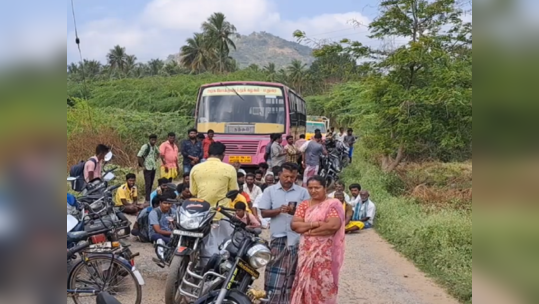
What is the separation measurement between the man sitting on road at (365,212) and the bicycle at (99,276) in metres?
5.14

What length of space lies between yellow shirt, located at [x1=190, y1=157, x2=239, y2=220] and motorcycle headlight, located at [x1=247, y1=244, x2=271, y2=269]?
117cm

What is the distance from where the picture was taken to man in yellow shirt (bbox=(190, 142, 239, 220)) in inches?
201

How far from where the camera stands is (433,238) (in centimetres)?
709

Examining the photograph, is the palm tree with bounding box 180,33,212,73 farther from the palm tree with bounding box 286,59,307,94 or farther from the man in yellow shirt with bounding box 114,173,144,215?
the man in yellow shirt with bounding box 114,173,144,215

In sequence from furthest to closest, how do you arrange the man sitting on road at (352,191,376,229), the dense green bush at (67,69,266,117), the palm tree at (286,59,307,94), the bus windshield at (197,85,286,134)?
the palm tree at (286,59,307,94), the dense green bush at (67,69,266,117), the bus windshield at (197,85,286,134), the man sitting on road at (352,191,376,229)

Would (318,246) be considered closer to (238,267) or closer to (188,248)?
(238,267)

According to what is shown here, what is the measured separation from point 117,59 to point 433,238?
57.9 metres

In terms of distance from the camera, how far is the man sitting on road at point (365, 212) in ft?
29.9

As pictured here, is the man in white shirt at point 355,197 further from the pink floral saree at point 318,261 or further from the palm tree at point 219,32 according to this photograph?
the palm tree at point 219,32

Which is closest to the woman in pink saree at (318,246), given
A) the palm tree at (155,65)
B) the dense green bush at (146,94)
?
the dense green bush at (146,94)

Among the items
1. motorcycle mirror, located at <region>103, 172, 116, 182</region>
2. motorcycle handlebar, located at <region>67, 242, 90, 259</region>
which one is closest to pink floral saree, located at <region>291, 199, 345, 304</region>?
motorcycle handlebar, located at <region>67, 242, 90, 259</region>
